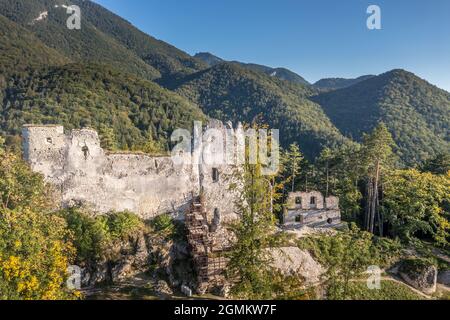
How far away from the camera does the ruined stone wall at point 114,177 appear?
2155 centimetres

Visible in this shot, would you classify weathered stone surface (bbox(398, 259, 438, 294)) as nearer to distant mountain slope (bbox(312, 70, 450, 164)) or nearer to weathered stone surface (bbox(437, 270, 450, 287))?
weathered stone surface (bbox(437, 270, 450, 287))

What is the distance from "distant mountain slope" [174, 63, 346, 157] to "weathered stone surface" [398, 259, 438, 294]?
61.3 m

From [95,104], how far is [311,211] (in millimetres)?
69489

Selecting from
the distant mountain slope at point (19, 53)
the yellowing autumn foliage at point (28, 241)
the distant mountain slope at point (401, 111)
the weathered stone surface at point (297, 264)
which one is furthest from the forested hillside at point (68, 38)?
the weathered stone surface at point (297, 264)

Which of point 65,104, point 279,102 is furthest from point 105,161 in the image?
point 279,102

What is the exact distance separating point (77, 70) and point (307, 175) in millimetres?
79103

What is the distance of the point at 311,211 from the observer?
3198cm

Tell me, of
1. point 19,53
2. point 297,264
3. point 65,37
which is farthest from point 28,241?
point 65,37

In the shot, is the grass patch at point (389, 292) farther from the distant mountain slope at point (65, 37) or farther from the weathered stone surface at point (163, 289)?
the distant mountain slope at point (65, 37)

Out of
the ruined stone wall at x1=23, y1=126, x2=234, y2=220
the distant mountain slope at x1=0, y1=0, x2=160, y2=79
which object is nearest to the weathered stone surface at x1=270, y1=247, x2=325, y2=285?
the ruined stone wall at x1=23, y1=126, x2=234, y2=220

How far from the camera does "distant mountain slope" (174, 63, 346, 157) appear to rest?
99438mm

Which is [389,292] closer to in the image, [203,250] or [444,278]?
[444,278]

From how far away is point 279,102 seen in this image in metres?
123

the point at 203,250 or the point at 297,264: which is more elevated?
the point at 203,250
